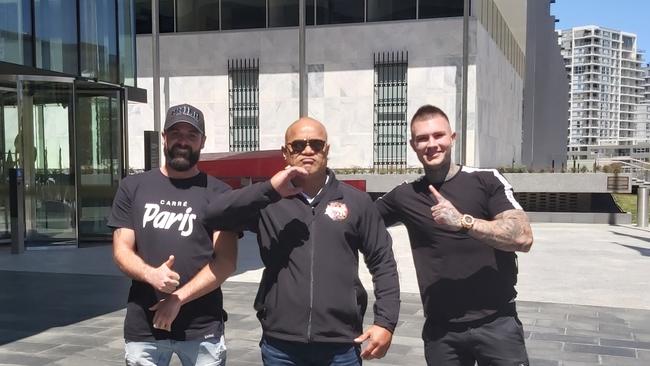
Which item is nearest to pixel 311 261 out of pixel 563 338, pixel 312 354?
pixel 312 354

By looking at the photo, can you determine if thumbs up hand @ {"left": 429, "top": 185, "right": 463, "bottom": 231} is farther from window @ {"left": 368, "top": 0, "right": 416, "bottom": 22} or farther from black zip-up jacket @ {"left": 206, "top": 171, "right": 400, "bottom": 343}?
window @ {"left": 368, "top": 0, "right": 416, "bottom": 22}

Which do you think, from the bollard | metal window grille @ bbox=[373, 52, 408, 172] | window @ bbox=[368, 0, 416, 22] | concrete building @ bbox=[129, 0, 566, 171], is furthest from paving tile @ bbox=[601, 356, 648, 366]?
window @ bbox=[368, 0, 416, 22]

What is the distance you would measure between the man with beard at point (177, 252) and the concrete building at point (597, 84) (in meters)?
183

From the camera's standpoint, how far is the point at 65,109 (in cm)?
1215

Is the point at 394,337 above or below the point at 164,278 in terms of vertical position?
below

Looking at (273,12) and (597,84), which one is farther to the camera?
(597,84)

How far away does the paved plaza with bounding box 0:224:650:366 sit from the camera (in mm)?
5242

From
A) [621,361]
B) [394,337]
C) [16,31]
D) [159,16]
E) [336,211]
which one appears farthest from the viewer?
[159,16]

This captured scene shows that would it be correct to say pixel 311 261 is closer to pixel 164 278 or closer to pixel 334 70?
pixel 164 278

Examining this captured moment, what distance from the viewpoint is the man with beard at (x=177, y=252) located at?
2734 mm

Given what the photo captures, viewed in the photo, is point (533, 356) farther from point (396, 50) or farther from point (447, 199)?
point (396, 50)

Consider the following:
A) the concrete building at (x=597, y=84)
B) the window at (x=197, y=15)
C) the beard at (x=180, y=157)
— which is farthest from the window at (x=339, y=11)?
the concrete building at (x=597, y=84)

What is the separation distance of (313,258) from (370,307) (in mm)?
4623

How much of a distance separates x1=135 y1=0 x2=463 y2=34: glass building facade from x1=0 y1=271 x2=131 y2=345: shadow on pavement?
54.4 feet
